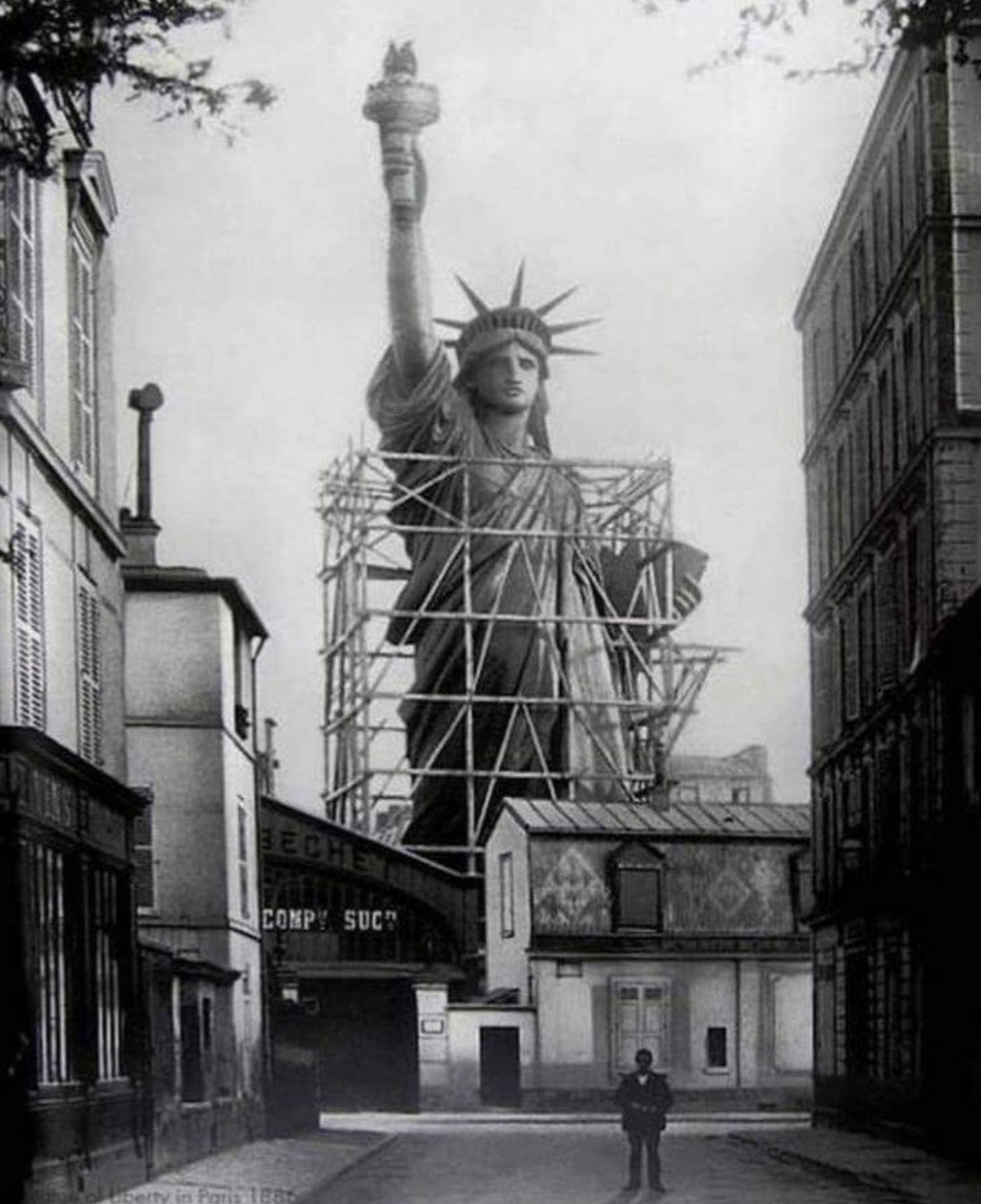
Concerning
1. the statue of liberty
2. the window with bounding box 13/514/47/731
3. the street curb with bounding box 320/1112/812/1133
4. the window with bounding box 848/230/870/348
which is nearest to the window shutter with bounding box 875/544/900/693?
the window with bounding box 848/230/870/348

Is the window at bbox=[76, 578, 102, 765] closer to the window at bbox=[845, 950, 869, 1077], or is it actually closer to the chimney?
the chimney

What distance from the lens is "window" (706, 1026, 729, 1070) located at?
40469 millimetres

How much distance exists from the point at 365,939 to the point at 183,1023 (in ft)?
66.1

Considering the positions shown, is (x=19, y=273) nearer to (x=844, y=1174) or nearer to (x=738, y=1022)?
(x=844, y=1174)

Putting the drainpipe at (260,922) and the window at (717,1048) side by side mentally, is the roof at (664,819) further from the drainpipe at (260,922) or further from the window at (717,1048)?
the drainpipe at (260,922)

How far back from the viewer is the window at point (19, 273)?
50.3ft

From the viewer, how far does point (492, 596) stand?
49.8 metres

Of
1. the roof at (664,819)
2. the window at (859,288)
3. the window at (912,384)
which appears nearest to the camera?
the window at (912,384)

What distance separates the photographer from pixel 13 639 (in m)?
15.4

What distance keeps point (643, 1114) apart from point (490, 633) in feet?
90.9

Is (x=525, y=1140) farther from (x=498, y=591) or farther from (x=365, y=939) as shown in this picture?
(x=498, y=591)

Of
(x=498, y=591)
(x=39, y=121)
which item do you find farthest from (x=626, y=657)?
(x=39, y=121)

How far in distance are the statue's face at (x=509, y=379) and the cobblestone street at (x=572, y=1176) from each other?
75.1 ft

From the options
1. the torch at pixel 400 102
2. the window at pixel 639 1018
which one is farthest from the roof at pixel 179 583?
the window at pixel 639 1018
